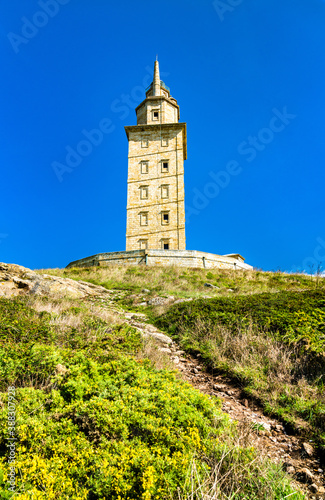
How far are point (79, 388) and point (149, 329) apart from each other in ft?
14.0

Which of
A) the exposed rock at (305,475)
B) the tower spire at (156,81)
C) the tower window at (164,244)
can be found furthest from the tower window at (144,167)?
the exposed rock at (305,475)

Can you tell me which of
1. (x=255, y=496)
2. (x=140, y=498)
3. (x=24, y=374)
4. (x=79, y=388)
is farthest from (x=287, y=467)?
(x=24, y=374)

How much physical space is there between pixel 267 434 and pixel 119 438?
190cm

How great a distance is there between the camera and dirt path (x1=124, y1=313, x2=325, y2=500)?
2676mm

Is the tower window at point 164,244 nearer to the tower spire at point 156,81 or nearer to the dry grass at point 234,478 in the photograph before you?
the tower spire at point 156,81

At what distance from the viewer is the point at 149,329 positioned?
24.2ft

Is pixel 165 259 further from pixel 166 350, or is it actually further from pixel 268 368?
pixel 268 368

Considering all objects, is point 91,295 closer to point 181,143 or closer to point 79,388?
point 79,388

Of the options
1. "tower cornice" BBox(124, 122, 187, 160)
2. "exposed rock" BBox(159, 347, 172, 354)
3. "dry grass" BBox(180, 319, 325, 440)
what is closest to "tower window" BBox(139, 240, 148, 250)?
"tower cornice" BBox(124, 122, 187, 160)

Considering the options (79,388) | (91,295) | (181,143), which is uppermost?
(181,143)

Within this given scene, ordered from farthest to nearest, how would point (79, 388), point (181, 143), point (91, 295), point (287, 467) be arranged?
point (181, 143)
point (91, 295)
point (79, 388)
point (287, 467)

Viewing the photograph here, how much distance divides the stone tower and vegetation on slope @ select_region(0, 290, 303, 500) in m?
25.0

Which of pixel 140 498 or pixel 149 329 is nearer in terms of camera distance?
pixel 140 498

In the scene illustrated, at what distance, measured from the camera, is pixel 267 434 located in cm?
339
